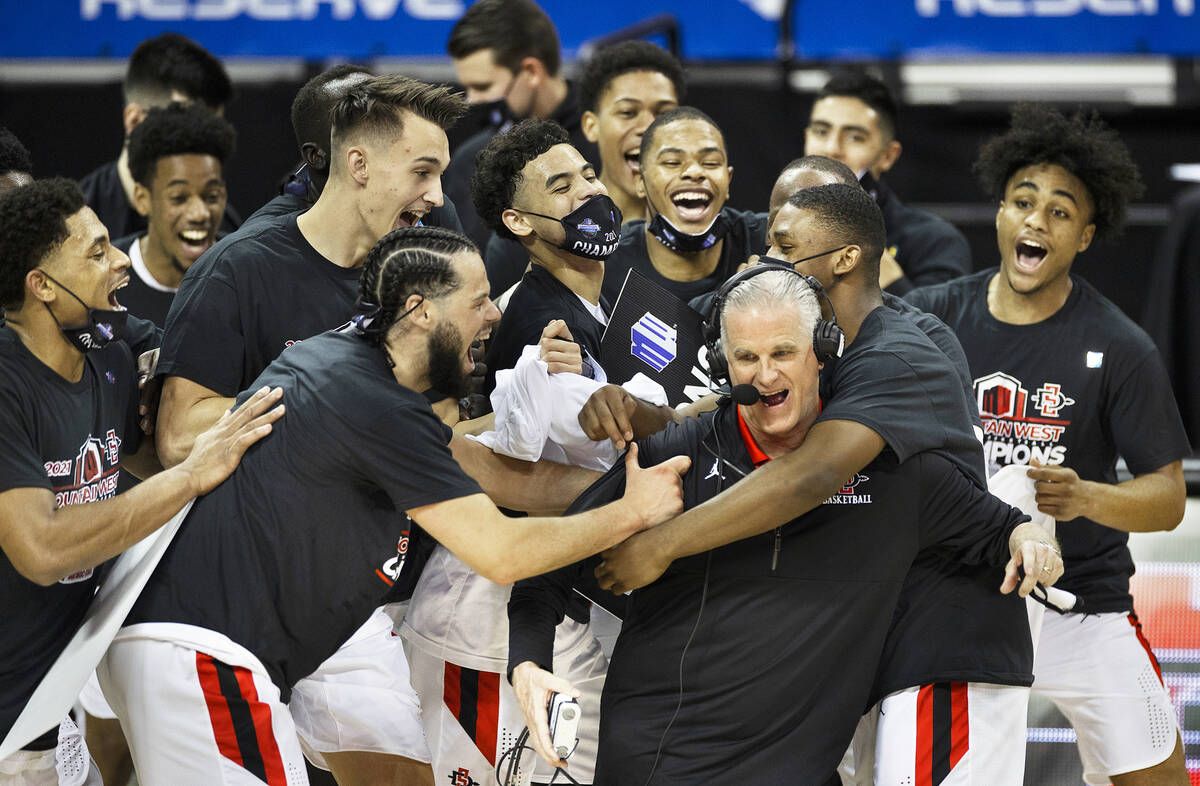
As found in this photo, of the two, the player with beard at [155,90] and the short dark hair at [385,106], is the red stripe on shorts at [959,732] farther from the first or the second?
the player with beard at [155,90]

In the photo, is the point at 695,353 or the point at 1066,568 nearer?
the point at 695,353

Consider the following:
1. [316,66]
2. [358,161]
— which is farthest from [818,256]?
[316,66]

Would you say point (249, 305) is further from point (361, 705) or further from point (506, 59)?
point (506, 59)

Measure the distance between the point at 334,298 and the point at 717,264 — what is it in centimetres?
140

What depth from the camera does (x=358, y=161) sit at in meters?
4.32

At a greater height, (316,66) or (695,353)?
(316,66)

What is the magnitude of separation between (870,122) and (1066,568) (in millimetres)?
2247

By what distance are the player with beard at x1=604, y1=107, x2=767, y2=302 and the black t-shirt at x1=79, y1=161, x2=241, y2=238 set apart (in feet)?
6.73

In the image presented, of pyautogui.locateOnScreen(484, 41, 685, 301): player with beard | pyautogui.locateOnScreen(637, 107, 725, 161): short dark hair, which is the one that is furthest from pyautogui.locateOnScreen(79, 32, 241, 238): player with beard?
pyautogui.locateOnScreen(637, 107, 725, 161): short dark hair

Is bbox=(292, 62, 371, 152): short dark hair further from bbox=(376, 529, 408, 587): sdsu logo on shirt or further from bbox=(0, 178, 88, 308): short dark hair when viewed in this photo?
bbox=(376, 529, 408, 587): sdsu logo on shirt

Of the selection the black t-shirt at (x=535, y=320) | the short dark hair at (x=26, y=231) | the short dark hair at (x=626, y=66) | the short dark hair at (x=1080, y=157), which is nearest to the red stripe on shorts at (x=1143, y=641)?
the short dark hair at (x=1080, y=157)

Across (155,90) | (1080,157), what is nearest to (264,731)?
(1080,157)

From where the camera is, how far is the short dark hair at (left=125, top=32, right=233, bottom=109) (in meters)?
6.71

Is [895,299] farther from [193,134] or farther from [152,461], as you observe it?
[193,134]
